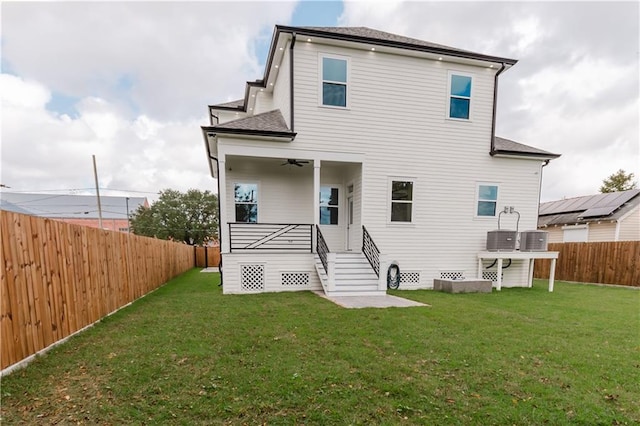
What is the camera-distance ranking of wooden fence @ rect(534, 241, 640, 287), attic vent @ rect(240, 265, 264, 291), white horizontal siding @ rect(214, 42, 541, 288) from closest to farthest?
attic vent @ rect(240, 265, 264, 291), white horizontal siding @ rect(214, 42, 541, 288), wooden fence @ rect(534, 241, 640, 287)

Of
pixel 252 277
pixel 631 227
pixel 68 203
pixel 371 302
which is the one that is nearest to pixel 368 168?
pixel 371 302

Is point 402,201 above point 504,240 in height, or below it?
above

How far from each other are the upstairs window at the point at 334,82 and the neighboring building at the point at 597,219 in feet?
51.9

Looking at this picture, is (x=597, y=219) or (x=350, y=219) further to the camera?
(x=597, y=219)

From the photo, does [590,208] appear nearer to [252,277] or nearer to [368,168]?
[368,168]

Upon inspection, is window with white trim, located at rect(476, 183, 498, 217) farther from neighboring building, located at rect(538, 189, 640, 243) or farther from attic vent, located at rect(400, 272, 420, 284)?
neighboring building, located at rect(538, 189, 640, 243)

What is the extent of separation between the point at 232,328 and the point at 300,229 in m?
5.04

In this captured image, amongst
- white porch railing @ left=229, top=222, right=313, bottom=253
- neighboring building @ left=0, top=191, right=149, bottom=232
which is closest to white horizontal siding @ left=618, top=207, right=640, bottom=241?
white porch railing @ left=229, top=222, right=313, bottom=253

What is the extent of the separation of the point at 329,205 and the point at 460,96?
5.63 meters

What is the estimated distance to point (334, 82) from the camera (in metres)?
8.31

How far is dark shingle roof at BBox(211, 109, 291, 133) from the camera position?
7.49m

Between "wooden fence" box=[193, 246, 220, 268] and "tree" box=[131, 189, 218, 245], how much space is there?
13682 mm

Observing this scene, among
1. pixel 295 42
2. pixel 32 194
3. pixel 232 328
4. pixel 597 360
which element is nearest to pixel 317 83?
pixel 295 42

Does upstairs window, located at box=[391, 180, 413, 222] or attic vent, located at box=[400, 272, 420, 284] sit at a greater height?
upstairs window, located at box=[391, 180, 413, 222]
